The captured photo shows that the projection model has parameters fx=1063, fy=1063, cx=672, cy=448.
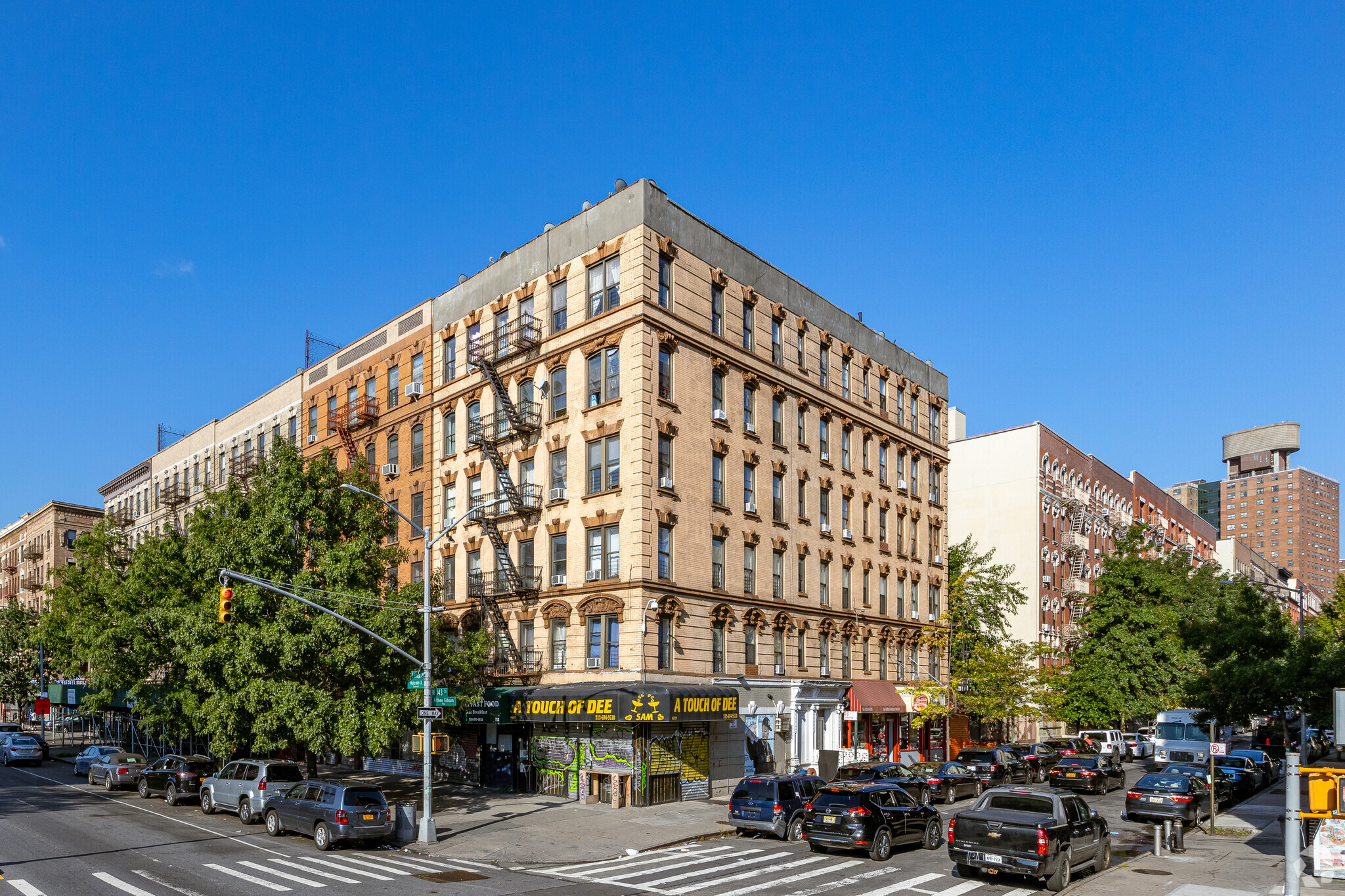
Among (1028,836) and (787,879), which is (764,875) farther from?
(1028,836)

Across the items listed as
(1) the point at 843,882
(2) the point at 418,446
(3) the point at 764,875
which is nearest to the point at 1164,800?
(1) the point at 843,882

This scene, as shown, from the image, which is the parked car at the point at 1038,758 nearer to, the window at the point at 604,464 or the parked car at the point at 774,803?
the parked car at the point at 774,803

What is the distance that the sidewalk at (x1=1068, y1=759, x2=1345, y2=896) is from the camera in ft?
70.6

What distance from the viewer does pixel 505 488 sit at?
42.6m

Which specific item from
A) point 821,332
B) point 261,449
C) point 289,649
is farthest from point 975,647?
point 261,449

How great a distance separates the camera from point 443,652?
3694 cm

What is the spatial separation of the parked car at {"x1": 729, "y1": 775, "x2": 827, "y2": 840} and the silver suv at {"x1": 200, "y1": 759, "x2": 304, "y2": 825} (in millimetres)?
12907

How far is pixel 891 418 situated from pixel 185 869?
4112cm

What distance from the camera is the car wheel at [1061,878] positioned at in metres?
21.5

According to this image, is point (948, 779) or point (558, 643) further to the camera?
point (558, 643)

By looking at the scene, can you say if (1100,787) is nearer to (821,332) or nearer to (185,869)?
(821,332)

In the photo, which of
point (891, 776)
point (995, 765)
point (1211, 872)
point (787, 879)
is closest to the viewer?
point (787, 879)

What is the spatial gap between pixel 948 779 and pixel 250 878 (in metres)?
23.0

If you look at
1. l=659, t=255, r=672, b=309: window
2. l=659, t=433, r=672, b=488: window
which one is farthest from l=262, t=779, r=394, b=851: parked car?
l=659, t=255, r=672, b=309: window
